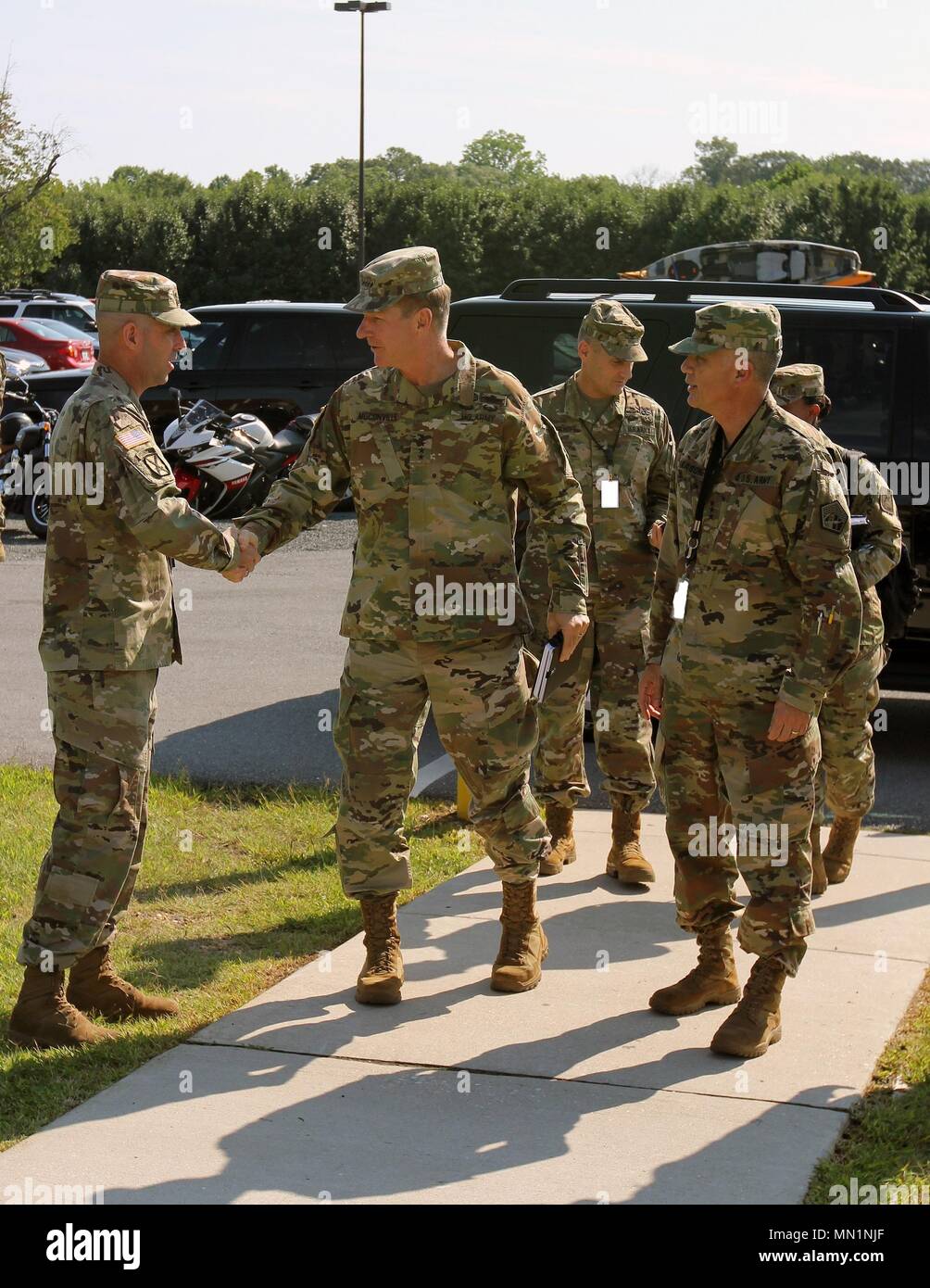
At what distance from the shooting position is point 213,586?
13.2 metres

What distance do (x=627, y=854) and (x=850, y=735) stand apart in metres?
0.96

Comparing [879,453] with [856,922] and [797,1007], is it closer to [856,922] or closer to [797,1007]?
[856,922]

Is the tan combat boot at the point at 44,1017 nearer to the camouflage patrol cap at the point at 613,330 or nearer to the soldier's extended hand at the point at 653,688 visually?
the soldier's extended hand at the point at 653,688

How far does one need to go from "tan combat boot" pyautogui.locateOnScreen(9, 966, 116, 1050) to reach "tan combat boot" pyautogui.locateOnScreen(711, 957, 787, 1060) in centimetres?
180

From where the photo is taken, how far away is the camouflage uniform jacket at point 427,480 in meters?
4.63

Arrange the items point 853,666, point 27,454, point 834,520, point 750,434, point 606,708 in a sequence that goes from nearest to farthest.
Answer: point 834,520, point 750,434, point 853,666, point 606,708, point 27,454

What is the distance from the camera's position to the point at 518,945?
196 inches

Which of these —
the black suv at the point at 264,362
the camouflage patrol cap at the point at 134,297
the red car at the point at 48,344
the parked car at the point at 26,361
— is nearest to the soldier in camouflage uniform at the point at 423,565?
the camouflage patrol cap at the point at 134,297

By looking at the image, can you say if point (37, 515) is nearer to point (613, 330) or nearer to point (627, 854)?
point (613, 330)

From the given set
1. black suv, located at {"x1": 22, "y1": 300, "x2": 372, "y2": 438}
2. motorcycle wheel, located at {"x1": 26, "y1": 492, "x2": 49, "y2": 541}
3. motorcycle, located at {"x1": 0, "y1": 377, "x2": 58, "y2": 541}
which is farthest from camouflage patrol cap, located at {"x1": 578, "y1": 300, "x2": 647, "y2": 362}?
black suv, located at {"x1": 22, "y1": 300, "x2": 372, "y2": 438}

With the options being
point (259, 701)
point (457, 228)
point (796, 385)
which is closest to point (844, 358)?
point (796, 385)

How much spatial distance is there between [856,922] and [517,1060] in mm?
1720
